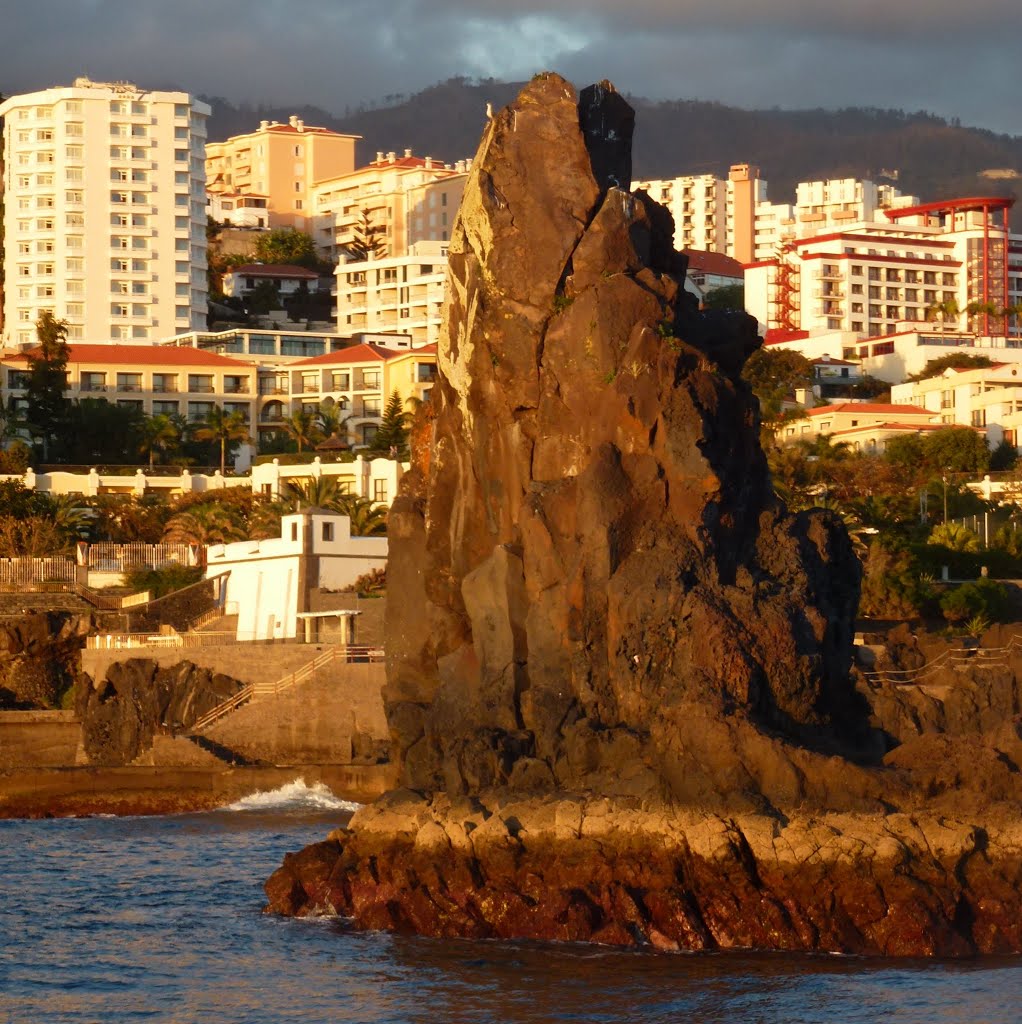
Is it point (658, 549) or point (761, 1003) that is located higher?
point (658, 549)

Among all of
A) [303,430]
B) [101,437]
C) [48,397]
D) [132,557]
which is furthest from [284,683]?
[48,397]

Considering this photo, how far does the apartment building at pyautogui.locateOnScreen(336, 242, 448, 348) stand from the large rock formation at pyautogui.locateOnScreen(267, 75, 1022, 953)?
105900 millimetres

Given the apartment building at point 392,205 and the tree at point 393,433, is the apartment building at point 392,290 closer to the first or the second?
the apartment building at point 392,205

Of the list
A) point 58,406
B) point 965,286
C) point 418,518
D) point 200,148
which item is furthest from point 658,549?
point 965,286

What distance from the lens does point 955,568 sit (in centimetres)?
7325

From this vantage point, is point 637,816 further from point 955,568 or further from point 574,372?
point 955,568

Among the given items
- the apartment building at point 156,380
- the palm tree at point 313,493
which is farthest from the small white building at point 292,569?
the apartment building at point 156,380

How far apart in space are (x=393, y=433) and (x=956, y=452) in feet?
80.1

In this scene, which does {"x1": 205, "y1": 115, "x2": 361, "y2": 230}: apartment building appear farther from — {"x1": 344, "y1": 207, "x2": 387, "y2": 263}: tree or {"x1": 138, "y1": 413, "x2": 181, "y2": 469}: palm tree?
{"x1": 138, "y1": 413, "x2": 181, "y2": 469}: palm tree

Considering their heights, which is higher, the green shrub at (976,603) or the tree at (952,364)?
the tree at (952,364)

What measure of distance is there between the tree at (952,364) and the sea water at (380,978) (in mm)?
96246

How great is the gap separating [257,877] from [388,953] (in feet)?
26.5

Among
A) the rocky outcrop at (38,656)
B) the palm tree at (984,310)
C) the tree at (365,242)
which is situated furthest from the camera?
the tree at (365,242)

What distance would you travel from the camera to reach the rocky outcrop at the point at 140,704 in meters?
56.4
